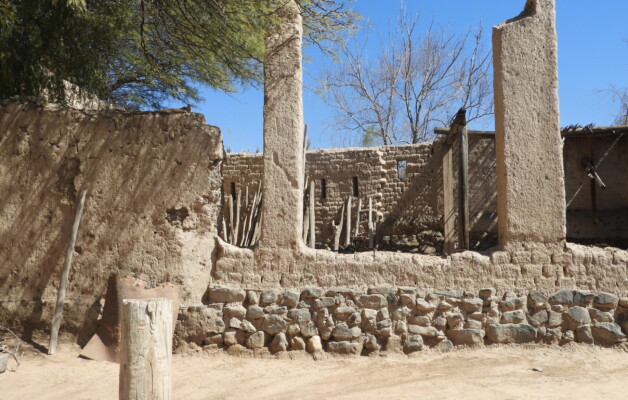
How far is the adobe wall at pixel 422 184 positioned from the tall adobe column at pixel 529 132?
5892mm

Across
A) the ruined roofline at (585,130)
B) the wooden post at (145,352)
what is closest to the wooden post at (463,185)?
the ruined roofline at (585,130)

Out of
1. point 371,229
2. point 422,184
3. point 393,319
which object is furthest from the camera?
point 422,184

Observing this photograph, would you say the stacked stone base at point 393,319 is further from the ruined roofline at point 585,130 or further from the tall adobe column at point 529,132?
the ruined roofline at point 585,130

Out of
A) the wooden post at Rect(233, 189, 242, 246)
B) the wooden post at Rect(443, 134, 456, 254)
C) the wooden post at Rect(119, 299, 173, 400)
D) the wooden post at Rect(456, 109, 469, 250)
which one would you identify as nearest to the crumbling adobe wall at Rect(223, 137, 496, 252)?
the wooden post at Rect(233, 189, 242, 246)

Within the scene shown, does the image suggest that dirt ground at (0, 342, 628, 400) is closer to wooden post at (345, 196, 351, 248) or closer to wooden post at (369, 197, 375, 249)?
wooden post at (369, 197, 375, 249)

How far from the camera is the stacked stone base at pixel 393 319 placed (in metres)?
5.04

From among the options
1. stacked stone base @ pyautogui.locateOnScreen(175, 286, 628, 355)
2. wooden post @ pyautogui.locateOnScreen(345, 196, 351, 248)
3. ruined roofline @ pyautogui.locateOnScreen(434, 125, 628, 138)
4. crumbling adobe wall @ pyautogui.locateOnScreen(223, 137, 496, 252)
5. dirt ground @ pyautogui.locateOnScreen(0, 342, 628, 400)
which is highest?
ruined roofline @ pyautogui.locateOnScreen(434, 125, 628, 138)

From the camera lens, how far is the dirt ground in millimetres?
4320

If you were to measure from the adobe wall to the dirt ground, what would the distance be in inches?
246

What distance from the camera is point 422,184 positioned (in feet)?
37.2

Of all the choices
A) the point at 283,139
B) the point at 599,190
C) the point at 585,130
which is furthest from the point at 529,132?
the point at 599,190

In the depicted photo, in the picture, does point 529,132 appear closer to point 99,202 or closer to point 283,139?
point 283,139

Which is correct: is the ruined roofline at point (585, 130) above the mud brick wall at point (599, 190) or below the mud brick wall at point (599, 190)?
above

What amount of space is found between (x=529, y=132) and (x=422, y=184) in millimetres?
6130
